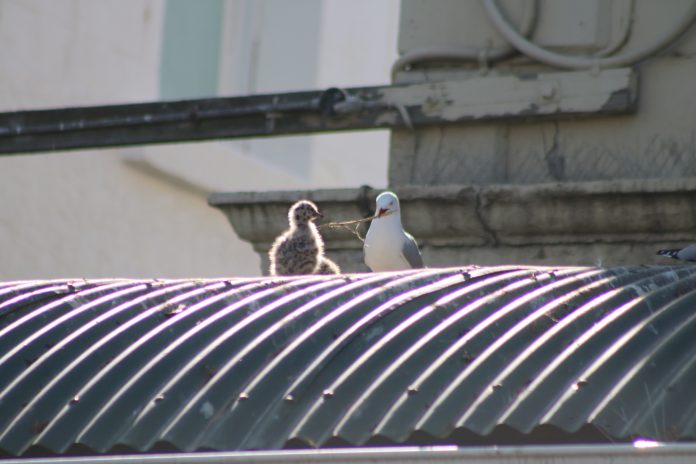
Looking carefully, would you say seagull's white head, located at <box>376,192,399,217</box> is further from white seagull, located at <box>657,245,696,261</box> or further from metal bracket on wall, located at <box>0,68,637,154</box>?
white seagull, located at <box>657,245,696,261</box>

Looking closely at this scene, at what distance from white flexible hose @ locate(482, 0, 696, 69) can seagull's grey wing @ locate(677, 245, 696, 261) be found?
5.07 ft

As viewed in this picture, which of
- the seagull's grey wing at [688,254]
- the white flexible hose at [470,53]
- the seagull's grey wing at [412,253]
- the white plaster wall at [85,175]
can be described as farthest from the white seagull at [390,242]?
the white plaster wall at [85,175]

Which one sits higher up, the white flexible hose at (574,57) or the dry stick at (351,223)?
the white flexible hose at (574,57)

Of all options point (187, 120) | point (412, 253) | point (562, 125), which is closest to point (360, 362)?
point (412, 253)

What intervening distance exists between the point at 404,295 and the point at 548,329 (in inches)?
29.0

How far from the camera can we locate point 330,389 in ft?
23.6

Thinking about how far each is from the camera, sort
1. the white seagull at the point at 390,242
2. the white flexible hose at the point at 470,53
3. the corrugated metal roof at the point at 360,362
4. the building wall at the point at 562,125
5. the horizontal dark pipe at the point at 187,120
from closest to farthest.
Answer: the corrugated metal roof at the point at 360,362, the white seagull at the point at 390,242, the building wall at the point at 562,125, the white flexible hose at the point at 470,53, the horizontal dark pipe at the point at 187,120

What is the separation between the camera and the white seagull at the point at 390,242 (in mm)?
9539

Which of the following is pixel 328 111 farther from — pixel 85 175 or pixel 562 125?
pixel 85 175

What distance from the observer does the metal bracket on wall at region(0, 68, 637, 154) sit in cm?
1013

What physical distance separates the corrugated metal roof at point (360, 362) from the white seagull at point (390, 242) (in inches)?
52.8

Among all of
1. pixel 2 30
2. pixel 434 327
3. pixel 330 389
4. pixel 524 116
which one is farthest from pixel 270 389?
pixel 2 30

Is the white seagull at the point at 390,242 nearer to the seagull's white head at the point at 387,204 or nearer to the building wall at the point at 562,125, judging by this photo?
the seagull's white head at the point at 387,204

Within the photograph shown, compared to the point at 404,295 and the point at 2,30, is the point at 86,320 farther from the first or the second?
the point at 2,30
